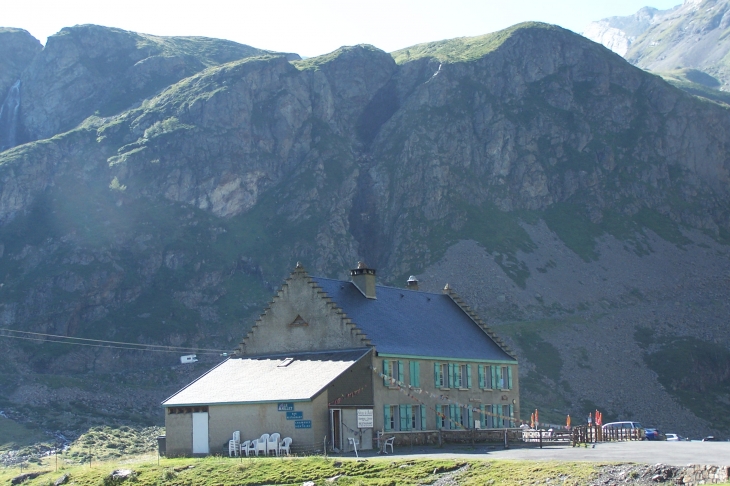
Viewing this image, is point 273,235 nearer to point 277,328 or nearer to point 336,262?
point 336,262

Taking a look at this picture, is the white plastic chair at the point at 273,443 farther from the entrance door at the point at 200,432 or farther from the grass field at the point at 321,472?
the entrance door at the point at 200,432

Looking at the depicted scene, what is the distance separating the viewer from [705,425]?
112188 millimetres

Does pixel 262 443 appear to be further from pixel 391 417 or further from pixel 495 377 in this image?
pixel 495 377

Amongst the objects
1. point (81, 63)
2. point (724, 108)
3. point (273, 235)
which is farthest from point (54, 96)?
point (724, 108)

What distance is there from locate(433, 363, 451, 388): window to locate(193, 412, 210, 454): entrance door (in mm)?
13650

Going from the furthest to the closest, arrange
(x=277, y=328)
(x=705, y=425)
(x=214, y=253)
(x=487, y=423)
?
(x=214, y=253)
(x=705, y=425)
(x=487, y=423)
(x=277, y=328)

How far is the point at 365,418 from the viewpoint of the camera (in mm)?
47562

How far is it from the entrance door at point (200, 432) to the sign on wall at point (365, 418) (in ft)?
26.2

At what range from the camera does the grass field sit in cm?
3190

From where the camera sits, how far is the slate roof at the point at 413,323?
51906mm

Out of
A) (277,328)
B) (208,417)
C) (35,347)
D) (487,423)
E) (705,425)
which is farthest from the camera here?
(35,347)

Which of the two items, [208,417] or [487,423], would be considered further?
[487,423]

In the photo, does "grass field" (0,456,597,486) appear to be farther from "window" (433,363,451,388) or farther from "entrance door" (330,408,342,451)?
"window" (433,363,451,388)

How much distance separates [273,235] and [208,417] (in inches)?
4453
